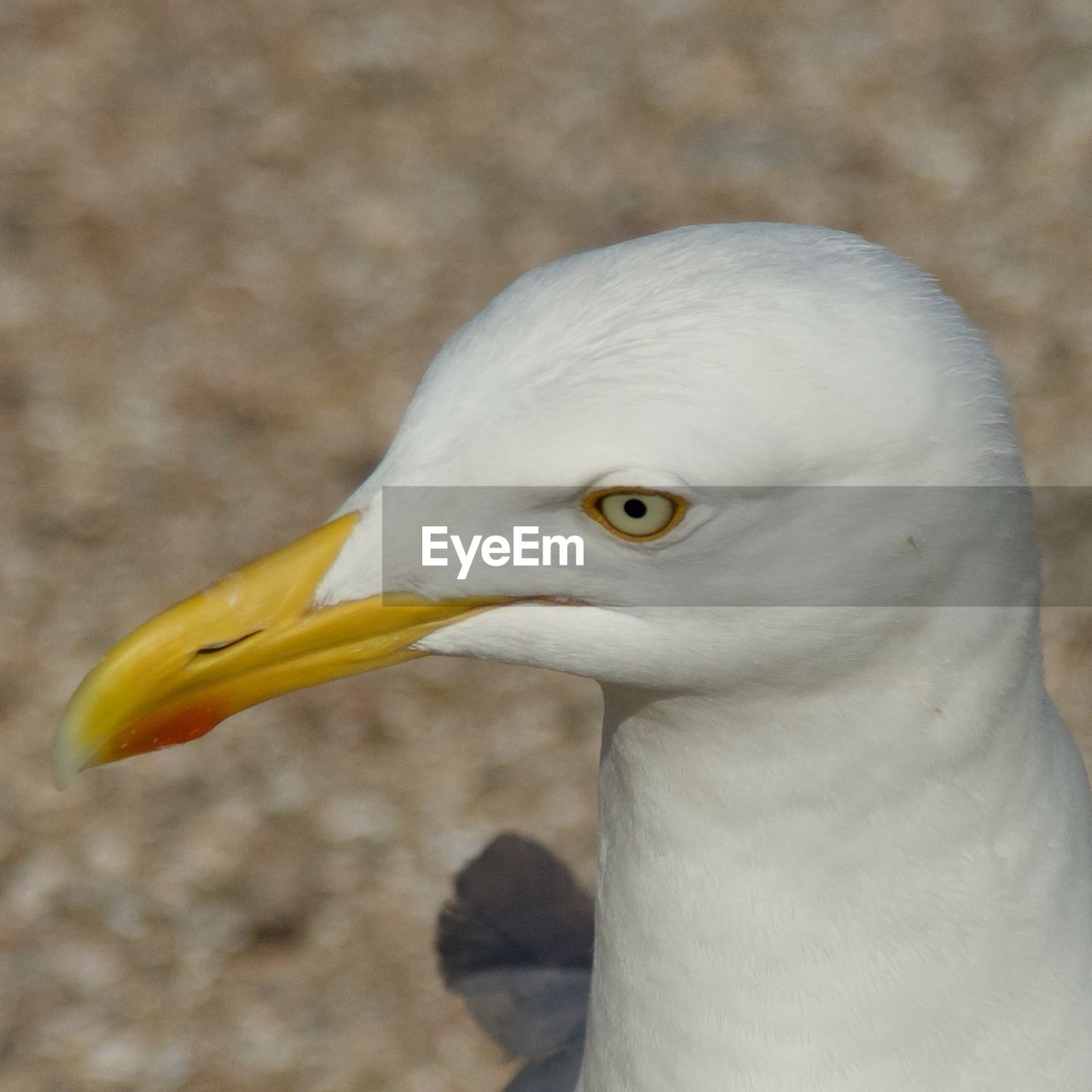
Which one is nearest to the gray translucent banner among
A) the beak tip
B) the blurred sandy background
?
the beak tip

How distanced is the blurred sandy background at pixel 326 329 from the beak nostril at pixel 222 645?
1.95 m

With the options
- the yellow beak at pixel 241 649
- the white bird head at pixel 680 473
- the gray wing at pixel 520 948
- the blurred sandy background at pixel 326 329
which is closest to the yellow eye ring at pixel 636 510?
the white bird head at pixel 680 473

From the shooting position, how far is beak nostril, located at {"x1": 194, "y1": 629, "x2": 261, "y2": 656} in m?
1.85

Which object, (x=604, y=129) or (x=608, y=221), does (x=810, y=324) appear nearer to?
(x=608, y=221)

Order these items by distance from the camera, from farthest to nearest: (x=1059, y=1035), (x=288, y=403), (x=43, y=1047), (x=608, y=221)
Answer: (x=608, y=221) < (x=288, y=403) < (x=43, y=1047) < (x=1059, y=1035)

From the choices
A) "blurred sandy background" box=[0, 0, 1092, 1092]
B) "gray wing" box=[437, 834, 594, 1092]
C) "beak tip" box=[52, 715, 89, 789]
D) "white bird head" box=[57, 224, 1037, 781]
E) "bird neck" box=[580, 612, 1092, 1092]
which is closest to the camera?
"white bird head" box=[57, 224, 1037, 781]

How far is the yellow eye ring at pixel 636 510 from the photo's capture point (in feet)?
5.39

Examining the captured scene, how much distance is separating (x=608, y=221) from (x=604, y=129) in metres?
0.48

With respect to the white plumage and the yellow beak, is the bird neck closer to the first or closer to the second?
the white plumage

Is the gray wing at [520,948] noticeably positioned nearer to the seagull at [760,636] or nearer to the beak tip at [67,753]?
the seagull at [760,636]

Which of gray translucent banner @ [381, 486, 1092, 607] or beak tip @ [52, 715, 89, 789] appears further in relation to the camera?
beak tip @ [52, 715, 89, 789]

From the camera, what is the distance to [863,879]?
6.06ft

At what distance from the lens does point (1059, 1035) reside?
6.54ft

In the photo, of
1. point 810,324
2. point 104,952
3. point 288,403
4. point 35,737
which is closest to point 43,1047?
point 104,952
